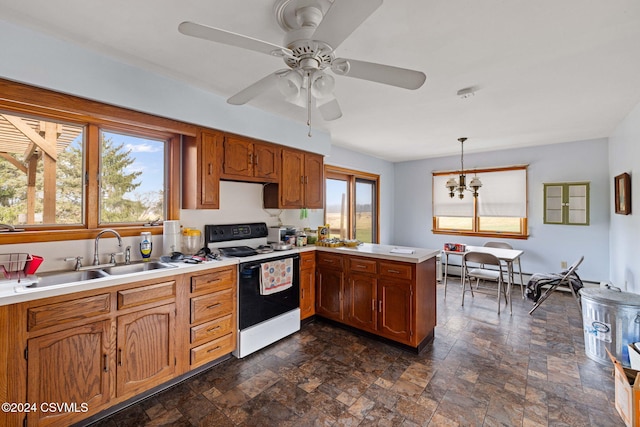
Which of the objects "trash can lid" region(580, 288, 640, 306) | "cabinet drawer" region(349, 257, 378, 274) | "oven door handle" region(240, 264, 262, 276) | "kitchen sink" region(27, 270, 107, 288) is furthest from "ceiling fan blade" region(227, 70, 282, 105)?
"trash can lid" region(580, 288, 640, 306)

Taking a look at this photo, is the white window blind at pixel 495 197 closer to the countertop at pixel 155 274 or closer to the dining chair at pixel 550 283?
the dining chair at pixel 550 283

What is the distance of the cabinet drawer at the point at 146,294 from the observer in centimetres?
187

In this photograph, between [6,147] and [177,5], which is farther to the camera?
[6,147]

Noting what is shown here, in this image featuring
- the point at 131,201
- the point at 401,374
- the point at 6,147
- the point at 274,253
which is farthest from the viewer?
the point at 274,253

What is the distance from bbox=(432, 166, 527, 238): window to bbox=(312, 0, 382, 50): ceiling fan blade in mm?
4813

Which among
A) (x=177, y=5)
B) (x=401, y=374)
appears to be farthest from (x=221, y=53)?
(x=401, y=374)

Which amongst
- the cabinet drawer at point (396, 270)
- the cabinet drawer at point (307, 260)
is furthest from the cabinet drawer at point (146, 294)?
the cabinet drawer at point (396, 270)

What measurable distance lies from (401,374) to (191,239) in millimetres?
2177

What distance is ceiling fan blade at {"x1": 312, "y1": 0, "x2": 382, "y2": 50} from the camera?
98 cm

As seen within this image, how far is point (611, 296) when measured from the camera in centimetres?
244

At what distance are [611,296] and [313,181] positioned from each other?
3.10 metres

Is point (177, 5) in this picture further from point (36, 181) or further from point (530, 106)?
point (530, 106)

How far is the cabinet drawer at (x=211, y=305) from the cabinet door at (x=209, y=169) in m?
0.81

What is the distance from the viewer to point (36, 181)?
202 cm
